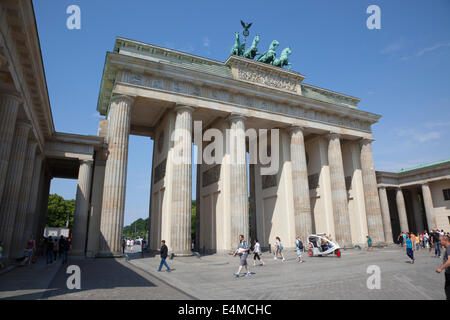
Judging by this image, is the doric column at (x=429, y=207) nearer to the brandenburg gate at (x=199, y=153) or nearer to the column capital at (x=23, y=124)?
the brandenburg gate at (x=199, y=153)

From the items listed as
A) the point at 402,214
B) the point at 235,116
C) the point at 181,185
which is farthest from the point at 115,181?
the point at 402,214

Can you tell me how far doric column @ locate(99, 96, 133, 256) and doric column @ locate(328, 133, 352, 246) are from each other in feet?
65.7

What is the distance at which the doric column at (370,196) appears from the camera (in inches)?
1188

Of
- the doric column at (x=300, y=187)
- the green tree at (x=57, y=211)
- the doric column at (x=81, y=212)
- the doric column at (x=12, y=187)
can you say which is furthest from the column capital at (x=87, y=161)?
the green tree at (x=57, y=211)

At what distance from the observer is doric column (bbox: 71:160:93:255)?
20297 mm

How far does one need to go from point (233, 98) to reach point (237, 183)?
7449 mm

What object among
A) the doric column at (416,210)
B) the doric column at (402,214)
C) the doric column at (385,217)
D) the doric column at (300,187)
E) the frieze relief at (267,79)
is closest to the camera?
the doric column at (300,187)

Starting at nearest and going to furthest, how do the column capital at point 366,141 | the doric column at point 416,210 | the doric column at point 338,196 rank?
the doric column at point 338,196, the column capital at point 366,141, the doric column at point 416,210

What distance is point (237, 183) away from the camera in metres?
23.8

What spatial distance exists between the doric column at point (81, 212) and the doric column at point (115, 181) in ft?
7.75

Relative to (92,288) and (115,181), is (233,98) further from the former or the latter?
(92,288)

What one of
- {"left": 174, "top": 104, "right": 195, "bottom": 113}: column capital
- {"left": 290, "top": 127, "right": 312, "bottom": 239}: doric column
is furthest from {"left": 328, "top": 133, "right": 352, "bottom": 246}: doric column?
{"left": 174, "top": 104, "right": 195, "bottom": 113}: column capital
